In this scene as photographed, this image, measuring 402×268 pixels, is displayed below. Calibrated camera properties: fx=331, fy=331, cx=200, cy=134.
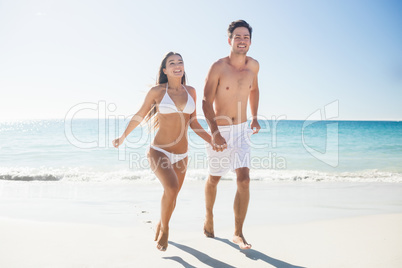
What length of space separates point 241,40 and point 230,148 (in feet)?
4.24

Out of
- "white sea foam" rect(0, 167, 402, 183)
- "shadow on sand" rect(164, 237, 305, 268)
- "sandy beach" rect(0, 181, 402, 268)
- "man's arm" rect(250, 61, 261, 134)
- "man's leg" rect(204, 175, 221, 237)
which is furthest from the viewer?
"white sea foam" rect(0, 167, 402, 183)

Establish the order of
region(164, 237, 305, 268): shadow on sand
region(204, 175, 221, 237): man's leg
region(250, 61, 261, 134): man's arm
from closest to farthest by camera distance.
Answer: region(164, 237, 305, 268): shadow on sand, region(204, 175, 221, 237): man's leg, region(250, 61, 261, 134): man's arm

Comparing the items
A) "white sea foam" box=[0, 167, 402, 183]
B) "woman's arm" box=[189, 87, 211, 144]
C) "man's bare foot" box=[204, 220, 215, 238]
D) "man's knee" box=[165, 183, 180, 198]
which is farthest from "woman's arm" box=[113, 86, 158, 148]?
"white sea foam" box=[0, 167, 402, 183]

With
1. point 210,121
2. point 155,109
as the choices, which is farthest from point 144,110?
point 210,121

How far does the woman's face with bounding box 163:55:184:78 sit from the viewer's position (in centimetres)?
369

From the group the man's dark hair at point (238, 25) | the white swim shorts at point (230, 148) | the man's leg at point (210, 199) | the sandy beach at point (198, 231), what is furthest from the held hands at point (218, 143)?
the man's dark hair at point (238, 25)

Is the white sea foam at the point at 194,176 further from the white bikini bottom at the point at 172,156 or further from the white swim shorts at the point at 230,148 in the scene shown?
the white bikini bottom at the point at 172,156

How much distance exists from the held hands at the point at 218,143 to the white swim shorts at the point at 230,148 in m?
0.25

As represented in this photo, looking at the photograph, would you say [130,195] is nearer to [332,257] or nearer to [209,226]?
[209,226]

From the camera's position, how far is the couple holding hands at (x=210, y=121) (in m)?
3.54

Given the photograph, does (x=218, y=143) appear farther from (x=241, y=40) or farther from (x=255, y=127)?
(x=241, y=40)

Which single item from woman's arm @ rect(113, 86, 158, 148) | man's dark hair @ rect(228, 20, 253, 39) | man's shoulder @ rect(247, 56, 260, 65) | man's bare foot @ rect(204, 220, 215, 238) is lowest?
man's bare foot @ rect(204, 220, 215, 238)

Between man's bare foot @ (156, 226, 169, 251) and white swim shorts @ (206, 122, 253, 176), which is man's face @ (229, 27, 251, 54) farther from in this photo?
man's bare foot @ (156, 226, 169, 251)

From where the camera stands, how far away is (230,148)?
399cm
